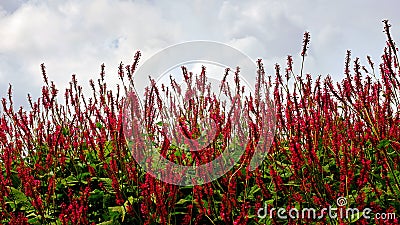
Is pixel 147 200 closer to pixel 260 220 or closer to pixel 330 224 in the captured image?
pixel 260 220

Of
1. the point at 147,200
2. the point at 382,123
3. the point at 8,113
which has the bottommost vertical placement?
the point at 147,200

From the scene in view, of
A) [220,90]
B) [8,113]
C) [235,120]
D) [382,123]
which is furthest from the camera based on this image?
[8,113]

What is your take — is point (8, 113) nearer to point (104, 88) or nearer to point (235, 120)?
point (104, 88)

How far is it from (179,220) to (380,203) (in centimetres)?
144

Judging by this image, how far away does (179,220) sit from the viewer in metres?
3.35

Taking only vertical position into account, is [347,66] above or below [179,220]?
above

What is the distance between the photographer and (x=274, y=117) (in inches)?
145

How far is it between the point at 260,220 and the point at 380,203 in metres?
0.80

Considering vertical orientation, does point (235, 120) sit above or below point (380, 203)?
above

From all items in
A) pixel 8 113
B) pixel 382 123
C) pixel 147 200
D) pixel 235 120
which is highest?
pixel 8 113

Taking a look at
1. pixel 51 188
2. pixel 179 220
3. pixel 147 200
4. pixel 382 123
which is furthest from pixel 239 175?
pixel 51 188

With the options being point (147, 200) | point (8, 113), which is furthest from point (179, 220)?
point (8, 113)

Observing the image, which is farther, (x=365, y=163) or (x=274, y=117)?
(x=274, y=117)

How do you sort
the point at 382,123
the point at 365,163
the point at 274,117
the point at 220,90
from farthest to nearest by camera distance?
the point at 220,90 < the point at 274,117 < the point at 382,123 < the point at 365,163
